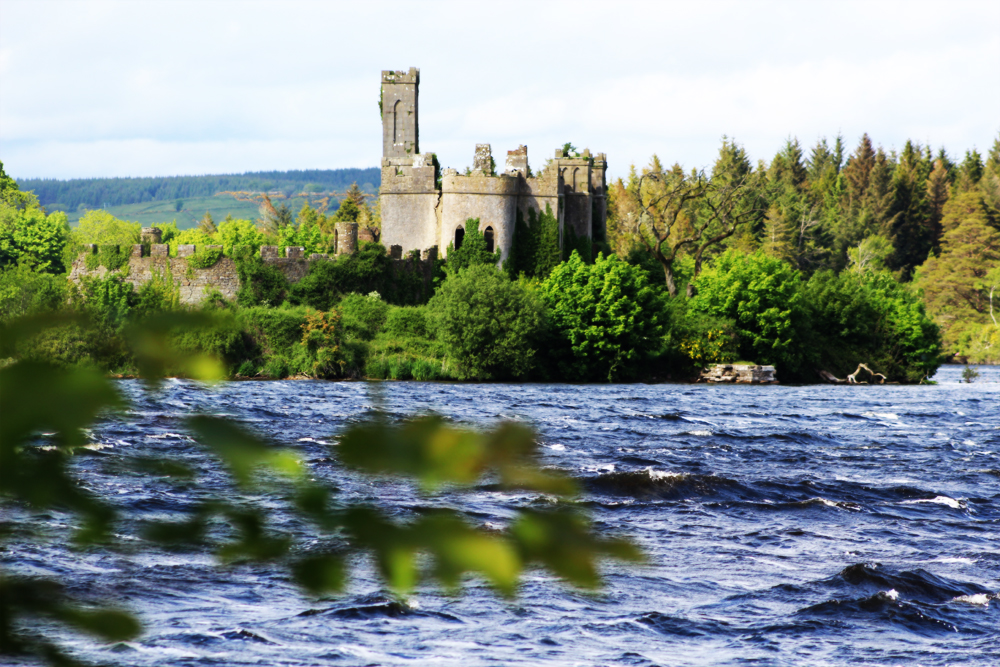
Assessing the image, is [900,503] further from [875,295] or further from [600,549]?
[875,295]

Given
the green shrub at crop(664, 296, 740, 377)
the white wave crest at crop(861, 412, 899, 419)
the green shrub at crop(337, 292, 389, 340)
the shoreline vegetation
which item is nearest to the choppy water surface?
the white wave crest at crop(861, 412, 899, 419)

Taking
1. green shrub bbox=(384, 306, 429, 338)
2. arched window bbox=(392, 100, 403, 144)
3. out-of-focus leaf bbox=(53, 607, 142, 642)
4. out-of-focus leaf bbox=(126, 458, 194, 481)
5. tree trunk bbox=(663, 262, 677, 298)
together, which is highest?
arched window bbox=(392, 100, 403, 144)

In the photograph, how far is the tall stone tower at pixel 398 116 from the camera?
5375cm

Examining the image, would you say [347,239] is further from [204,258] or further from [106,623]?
[106,623]

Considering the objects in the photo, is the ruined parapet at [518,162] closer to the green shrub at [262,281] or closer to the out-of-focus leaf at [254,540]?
the green shrub at [262,281]

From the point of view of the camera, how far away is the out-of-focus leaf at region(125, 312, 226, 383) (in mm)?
986

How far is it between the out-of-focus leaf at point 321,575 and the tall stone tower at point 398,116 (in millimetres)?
53577

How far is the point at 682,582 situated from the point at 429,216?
129 ft

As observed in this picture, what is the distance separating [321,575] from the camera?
3.42ft

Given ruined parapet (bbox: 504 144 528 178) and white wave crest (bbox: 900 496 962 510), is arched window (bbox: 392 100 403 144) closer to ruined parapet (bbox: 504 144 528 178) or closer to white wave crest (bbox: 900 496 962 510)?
ruined parapet (bbox: 504 144 528 178)

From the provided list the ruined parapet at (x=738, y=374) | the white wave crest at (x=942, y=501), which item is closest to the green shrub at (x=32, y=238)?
the ruined parapet at (x=738, y=374)

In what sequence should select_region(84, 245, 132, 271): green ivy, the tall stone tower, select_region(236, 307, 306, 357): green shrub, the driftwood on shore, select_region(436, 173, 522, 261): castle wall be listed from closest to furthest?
select_region(236, 307, 306, 357): green shrub
the driftwood on shore
select_region(84, 245, 132, 271): green ivy
select_region(436, 173, 522, 261): castle wall
the tall stone tower

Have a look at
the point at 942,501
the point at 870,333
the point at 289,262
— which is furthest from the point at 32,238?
the point at 942,501

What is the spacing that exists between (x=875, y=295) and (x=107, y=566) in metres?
49.4
